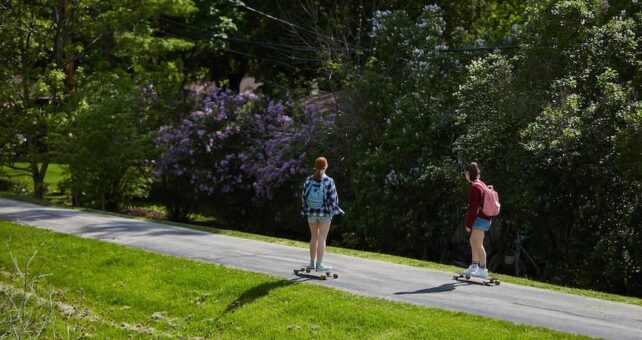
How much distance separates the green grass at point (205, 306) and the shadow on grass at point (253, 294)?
0.01m

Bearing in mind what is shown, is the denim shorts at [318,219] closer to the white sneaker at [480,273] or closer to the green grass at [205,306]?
the green grass at [205,306]

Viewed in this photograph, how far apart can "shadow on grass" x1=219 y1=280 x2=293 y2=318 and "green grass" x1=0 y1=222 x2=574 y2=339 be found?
0.6 inches

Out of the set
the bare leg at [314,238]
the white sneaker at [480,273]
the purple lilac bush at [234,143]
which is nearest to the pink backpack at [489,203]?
the white sneaker at [480,273]

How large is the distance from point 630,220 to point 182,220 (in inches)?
566

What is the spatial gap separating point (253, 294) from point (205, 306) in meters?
0.68

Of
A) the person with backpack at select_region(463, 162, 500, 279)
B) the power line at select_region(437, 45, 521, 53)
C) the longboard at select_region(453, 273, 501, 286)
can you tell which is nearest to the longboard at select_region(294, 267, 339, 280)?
the longboard at select_region(453, 273, 501, 286)

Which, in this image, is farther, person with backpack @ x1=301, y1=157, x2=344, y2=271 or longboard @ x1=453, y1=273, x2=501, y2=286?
longboard @ x1=453, y1=273, x2=501, y2=286

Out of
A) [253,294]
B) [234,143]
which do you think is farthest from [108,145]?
[253,294]

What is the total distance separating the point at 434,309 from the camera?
11.5 meters

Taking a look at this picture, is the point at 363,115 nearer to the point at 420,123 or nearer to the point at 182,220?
the point at 420,123

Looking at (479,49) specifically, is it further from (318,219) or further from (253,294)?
(253,294)

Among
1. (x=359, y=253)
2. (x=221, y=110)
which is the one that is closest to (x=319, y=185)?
(x=359, y=253)

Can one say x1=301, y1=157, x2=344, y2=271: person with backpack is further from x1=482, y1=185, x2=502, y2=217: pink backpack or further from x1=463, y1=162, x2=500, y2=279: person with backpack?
x1=482, y1=185, x2=502, y2=217: pink backpack

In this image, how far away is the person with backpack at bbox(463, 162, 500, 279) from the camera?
43.8ft
